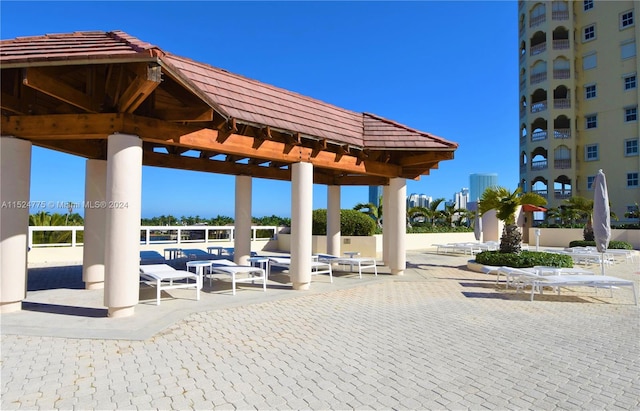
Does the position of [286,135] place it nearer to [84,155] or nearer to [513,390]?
[84,155]

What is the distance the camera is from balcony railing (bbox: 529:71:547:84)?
38125 millimetres

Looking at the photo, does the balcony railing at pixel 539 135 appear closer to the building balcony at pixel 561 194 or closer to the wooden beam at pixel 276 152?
the building balcony at pixel 561 194

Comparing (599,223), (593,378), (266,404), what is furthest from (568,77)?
(266,404)

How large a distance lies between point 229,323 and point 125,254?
2008mm

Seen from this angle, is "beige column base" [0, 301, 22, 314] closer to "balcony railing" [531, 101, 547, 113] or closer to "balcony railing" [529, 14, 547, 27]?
"balcony railing" [531, 101, 547, 113]

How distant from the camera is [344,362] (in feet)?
15.0

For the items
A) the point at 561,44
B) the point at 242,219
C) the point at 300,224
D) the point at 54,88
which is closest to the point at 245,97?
the point at 300,224

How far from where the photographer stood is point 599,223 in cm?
1094

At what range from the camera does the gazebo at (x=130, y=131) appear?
18.1 ft

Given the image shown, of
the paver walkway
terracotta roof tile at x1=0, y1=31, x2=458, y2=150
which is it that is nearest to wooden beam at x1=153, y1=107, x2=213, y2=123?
terracotta roof tile at x1=0, y1=31, x2=458, y2=150

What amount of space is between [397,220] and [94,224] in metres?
8.02

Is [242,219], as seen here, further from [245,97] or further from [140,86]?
[140,86]

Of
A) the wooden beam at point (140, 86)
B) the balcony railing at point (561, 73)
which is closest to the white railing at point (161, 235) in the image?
the wooden beam at point (140, 86)

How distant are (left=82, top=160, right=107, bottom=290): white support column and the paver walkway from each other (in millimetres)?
3497
